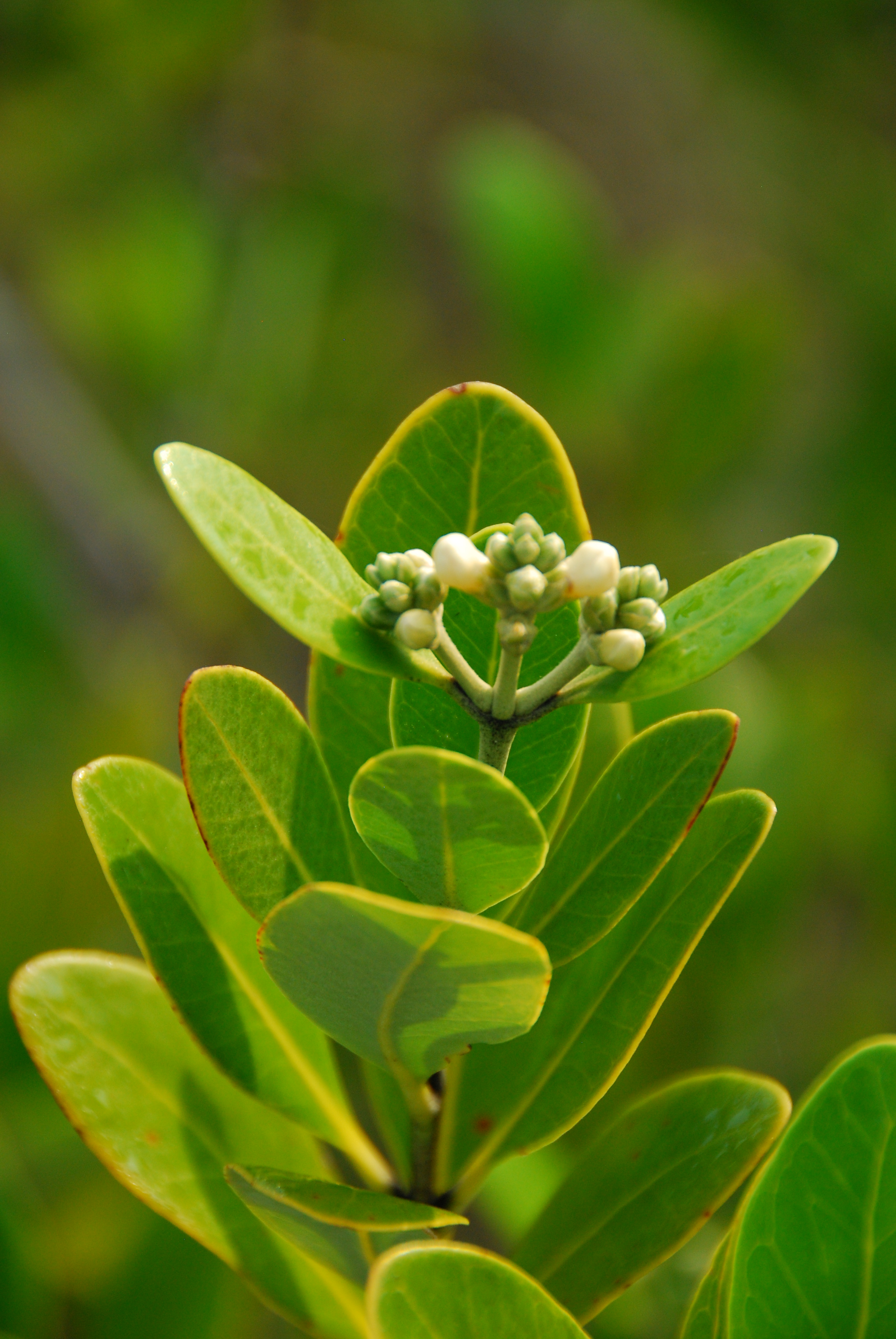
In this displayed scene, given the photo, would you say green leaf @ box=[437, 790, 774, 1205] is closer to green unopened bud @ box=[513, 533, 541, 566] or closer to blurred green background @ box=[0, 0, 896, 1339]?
green unopened bud @ box=[513, 533, 541, 566]

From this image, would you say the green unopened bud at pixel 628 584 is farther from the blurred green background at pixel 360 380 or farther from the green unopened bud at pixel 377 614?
the blurred green background at pixel 360 380

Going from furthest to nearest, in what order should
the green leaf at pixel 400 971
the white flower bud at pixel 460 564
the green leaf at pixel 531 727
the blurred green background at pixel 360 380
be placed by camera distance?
the blurred green background at pixel 360 380 < the green leaf at pixel 531 727 < the white flower bud at pixel 460 564 < the green leaf at pixel 400 971

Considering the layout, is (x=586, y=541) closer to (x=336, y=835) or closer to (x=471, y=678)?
(x=471, y=678)

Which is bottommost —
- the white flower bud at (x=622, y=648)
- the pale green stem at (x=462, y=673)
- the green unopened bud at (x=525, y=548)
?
the pale green stem at (x=462, y=673)

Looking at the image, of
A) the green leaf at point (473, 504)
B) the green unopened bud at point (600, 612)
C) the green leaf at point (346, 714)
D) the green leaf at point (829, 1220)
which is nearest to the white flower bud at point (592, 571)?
the green unopened bud at point (600, 612)

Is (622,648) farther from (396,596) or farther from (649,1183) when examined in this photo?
(649,1183)

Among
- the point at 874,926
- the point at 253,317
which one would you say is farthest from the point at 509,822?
the point at 253,317

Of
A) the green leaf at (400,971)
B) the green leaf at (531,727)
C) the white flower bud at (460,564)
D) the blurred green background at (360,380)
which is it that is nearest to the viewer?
the green leaf at (400,971)

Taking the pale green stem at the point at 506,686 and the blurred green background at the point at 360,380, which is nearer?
the pale green stem at the point at 506,686
